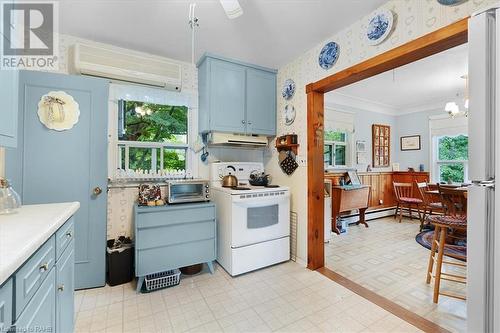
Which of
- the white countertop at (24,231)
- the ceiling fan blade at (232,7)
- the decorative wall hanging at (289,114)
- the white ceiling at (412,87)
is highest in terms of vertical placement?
the white ceiling at (412,87)

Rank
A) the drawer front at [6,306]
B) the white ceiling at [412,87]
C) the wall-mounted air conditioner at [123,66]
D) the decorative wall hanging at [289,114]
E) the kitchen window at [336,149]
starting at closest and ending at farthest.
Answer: the drawer front at [6,306] < the wall-mounted air conditioner at [123,66] < the decorative wall hanging at [289,114] < the white ceiling at [412,87] < the kitchen window at [336,149]

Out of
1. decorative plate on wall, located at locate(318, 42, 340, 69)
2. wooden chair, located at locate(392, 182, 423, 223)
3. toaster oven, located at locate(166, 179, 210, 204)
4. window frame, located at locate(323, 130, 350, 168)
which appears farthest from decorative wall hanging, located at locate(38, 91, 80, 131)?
wooden chair, located at locate(392, 182, 423, 223)

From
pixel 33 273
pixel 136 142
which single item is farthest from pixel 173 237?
pixel 33 273

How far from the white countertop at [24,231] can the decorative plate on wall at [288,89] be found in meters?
2.43

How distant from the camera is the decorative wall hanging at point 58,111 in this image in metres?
1.98

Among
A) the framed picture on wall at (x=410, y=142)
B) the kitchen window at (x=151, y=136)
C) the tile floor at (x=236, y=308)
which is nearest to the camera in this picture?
the tile floor at (x=236, y=308)

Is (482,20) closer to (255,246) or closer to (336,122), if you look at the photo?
(255,246)

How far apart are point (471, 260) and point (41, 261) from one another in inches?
73.2

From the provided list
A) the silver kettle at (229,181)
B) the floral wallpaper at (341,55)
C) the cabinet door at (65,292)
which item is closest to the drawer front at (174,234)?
the silver kettle at (229,181)

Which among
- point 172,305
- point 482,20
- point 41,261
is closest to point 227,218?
point 172,305

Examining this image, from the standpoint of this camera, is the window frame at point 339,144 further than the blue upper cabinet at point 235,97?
Yes

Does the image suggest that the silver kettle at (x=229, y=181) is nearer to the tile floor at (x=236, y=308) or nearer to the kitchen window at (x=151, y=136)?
the kitchen window at (x=151, y=136)

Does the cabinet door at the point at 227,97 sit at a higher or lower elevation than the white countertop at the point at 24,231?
higher

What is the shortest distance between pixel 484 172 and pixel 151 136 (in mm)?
2829
